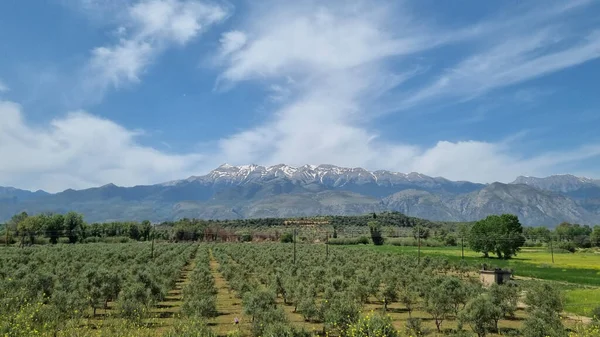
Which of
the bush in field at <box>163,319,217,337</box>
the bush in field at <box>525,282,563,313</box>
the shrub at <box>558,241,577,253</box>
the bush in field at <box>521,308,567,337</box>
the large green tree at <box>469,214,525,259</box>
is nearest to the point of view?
the bush in field at <box>163,319,217,337</box>

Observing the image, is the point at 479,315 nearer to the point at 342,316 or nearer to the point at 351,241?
the point at 342,316

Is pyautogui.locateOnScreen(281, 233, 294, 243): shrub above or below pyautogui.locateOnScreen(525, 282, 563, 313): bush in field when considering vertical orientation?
below

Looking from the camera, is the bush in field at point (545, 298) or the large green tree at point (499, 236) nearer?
the bush in field at point (545, 298)

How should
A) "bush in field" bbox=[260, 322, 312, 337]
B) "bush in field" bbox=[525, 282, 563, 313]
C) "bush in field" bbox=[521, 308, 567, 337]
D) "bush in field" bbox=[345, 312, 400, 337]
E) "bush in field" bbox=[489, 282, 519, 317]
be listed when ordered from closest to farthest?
"bush in field" bbox=[345, 312, 400, 337] < "bush in field" bbox=[260, 322, 312, 337] < "bush in field" bbox=[521, 308, 567, 337] < "bush in field" bbox=[525, 282, 563, 313] < "bush in field" bbox=[489, 282, 519, 317]

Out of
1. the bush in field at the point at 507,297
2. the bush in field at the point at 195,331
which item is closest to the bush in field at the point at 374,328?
the bush in field at the point at 195,331

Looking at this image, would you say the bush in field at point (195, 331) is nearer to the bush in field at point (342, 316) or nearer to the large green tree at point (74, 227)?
the bush in field at point (342, 316)

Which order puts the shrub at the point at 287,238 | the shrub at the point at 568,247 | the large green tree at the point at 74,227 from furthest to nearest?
the shrub at the point at 287,238 → the large green tree at the point at 74,227 → the shrub at the point at 568,247

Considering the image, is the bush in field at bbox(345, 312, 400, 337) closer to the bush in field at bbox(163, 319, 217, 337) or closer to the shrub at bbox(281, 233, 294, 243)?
the bush in field at bbox(163, 319, 217, 337)

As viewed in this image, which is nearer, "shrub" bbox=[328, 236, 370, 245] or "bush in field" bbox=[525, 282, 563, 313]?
"bush in field" bbox=[525, 282, 563, 313]

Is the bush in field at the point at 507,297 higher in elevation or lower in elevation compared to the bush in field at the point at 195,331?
lower

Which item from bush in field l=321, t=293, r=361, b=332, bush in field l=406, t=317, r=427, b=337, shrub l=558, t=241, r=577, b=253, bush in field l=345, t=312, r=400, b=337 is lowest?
shrub l=558, t=241, r=577, b=253

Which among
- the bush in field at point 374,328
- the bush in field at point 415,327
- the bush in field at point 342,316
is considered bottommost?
the bush in field at point 415,327

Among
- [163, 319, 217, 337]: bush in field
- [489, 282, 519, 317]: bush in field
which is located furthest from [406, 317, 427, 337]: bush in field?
[163, 319, 217, 337]: bush in field

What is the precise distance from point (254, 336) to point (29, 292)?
16545 mm
